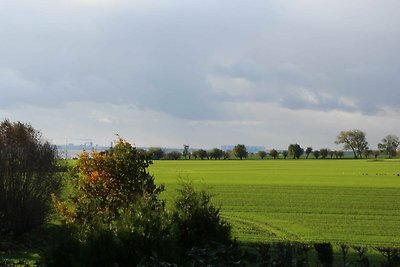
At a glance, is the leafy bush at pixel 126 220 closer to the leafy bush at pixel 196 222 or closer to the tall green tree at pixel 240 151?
the leafy bush at pixel 196 222

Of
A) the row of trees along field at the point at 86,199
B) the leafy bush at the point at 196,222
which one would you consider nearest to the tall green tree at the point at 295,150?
the row of trees along field at the point at 86,199

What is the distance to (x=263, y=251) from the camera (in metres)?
12.4

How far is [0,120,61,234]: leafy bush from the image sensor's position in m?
18.4

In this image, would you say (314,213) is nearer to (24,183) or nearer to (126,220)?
(24,183)

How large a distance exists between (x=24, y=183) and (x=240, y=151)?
169 m

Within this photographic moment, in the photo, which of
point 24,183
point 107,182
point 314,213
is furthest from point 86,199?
point 314,213

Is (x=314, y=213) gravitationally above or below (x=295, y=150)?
below

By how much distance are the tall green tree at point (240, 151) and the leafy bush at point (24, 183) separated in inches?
6577

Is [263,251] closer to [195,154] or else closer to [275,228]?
[275,228]

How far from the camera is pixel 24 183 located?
1867 cm

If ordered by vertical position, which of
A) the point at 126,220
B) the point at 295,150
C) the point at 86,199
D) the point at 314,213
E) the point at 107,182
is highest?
the point at 295,150

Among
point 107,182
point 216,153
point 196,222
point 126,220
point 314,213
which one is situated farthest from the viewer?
point 216,153

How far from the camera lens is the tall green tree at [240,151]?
18588 centimetres

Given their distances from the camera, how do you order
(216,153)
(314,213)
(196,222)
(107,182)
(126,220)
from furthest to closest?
(216,153), (314,213), (107,182), (196,222), (126,220)
